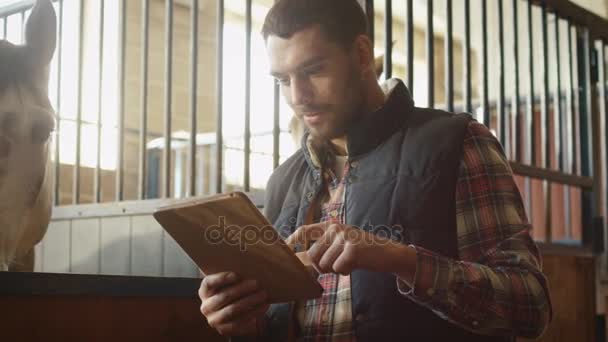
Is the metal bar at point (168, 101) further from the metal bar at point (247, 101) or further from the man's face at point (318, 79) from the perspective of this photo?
the man's face at point (318, 79)

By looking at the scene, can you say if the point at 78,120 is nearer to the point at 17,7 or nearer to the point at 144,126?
the point at 144,126

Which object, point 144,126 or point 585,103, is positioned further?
point 585,103

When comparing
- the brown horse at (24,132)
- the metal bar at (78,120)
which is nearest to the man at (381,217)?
the brown horse at (24,132)

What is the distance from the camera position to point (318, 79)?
112cm

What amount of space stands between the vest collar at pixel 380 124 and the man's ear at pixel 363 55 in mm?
51

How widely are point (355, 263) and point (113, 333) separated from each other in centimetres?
48

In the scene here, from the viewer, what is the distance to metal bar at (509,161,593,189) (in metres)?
2.07

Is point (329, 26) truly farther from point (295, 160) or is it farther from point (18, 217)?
point (18, 217)

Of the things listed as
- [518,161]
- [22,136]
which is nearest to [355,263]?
[22,136]

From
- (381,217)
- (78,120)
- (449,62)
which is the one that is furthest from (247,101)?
(381,217)

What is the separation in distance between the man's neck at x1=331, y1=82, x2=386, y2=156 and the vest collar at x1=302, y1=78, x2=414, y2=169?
0.09ft

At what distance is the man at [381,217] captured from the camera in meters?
0.93

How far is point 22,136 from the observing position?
119cm

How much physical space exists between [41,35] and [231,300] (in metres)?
0.65
